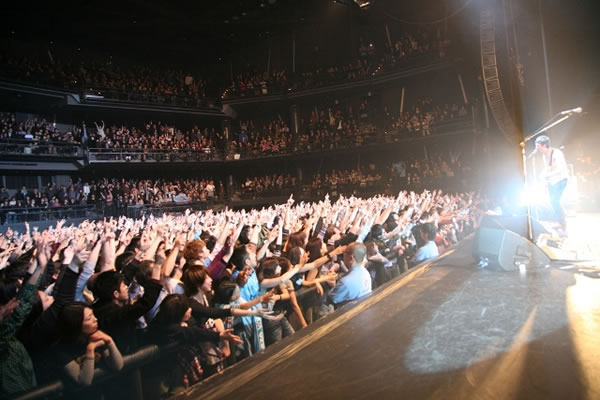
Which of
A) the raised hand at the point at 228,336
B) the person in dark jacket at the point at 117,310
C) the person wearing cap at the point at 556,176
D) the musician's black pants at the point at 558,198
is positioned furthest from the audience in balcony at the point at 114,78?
the musician's black pants at the point at 558,198

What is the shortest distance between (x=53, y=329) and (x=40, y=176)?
70.4 ft

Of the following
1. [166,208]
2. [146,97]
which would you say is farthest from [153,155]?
[166,208]

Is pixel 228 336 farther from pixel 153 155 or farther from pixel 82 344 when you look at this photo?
pixel 153 155

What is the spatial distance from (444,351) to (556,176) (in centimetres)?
497

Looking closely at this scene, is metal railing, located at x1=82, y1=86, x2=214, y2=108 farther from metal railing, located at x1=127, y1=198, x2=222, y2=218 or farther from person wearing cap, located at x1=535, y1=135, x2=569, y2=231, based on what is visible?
person wearing cap, located at x1=535, y1=135, x2=569, y2=231

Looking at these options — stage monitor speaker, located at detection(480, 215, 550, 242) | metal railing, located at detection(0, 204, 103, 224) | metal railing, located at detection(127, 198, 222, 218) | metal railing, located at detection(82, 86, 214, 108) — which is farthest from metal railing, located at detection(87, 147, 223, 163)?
stage monitor speaker, located at detection(480, 215, 550, 242)

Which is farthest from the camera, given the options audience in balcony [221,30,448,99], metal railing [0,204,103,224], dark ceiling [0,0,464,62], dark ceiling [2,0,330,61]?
audience in balcony [221,30,448,99]

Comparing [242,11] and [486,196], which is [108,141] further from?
[486,196]

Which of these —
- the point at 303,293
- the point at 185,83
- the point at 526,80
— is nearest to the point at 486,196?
the point at 526,80

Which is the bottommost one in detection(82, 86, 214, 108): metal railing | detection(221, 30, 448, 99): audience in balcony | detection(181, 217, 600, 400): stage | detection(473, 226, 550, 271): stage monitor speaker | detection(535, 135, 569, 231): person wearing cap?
detection(181, 217, 600, 400): stage

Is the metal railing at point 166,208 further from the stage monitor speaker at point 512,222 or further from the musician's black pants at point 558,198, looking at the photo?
the stage monitor speaker at point 512,222

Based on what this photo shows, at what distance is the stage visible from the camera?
6.99 feet

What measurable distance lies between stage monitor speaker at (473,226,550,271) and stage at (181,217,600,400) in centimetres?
65

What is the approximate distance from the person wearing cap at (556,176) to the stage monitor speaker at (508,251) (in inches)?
81.6
